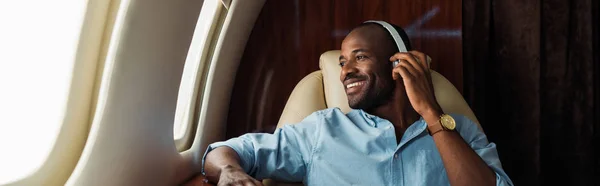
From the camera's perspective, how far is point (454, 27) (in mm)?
2004

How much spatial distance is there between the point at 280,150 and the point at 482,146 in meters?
0.57

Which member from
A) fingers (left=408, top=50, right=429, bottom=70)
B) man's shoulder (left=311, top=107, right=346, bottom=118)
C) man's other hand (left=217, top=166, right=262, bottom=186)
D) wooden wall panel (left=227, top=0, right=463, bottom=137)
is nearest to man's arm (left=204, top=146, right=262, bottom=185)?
man's other hand (left=217, top=166, right=262, bottom=186)

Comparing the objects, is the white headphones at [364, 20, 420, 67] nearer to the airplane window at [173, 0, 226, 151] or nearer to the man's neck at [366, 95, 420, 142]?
the man's neck at [366, 95, 420, 142]

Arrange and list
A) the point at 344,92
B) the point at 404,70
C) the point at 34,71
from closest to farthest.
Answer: the point at 34,71
the point at 404,70
the point at 344,92

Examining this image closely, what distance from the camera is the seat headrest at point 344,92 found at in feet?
5.41

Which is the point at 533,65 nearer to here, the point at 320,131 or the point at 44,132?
the point at 320,131

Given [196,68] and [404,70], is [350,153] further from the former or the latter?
[196,68]

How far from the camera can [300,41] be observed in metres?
2.14

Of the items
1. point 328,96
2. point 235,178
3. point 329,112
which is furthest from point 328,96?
point 235,178

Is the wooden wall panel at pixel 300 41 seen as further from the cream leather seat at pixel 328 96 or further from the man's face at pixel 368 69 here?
the man's face at pixel 368 69

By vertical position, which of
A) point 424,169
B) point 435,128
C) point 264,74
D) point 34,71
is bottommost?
point 424,169

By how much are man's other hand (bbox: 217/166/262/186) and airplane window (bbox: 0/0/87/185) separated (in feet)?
1.23

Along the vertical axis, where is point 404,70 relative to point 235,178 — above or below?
above

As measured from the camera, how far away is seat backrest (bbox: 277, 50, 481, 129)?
1.66 m
